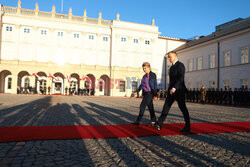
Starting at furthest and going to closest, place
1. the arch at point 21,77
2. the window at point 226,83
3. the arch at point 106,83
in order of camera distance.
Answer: the arch at point 106,83 → the arch at point 21,77 → the window at point 226,83

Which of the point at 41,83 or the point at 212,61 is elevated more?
the point at 212,61

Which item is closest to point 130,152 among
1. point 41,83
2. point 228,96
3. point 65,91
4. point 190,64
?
point 228,96

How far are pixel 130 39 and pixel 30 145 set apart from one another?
125 feet

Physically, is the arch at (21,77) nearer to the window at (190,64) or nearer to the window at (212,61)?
the window at (190,64)

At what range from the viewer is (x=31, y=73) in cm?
3572

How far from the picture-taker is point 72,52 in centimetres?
3806

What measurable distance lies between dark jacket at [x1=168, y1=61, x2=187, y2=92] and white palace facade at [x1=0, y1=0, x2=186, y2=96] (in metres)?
33.4

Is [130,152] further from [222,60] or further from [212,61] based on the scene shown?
[212,61]

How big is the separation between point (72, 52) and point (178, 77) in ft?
116

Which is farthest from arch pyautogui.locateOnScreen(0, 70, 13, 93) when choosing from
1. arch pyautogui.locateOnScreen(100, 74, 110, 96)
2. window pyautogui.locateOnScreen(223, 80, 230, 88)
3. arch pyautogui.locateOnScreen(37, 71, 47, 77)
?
window pyautogui.locateOnScreen(223, 80, 230, 88)

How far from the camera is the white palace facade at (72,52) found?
117ft

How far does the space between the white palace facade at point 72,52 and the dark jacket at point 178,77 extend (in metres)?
33.4

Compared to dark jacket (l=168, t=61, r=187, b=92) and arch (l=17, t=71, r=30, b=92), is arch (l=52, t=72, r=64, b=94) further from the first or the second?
dark jacket (l=168, t=61, r=187, b=92)

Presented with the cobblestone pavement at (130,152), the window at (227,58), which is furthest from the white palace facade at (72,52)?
the cobblestone pavement at (130,152)
